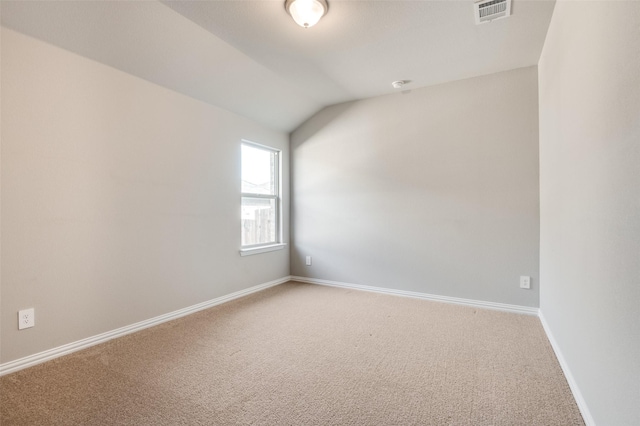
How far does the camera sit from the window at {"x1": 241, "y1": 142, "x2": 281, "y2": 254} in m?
3.82

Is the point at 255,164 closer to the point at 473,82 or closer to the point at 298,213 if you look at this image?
the point at 298,213

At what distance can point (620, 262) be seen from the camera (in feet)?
3.67

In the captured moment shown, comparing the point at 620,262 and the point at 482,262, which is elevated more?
the point at 620,262

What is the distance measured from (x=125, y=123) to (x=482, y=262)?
11.8 ft

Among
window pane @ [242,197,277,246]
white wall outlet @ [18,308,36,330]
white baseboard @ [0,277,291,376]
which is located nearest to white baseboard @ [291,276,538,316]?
window pane @ [242,197,277,246]

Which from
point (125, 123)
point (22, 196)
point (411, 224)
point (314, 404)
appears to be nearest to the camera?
point (314, 404)

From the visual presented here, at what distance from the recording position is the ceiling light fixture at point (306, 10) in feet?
6.62

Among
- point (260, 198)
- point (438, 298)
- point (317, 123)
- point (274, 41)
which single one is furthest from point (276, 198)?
point (438, 298)

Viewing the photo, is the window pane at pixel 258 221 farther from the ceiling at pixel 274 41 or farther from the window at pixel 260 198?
the ceiling at pixel 274 41

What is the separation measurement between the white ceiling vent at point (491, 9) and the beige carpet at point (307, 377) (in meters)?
2.43

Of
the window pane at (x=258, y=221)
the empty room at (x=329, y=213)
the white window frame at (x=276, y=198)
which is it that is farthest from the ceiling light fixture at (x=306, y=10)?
the window pane at (x=258, y=221)

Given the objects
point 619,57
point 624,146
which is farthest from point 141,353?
point 619,57

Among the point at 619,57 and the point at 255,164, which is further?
the point at 255,164

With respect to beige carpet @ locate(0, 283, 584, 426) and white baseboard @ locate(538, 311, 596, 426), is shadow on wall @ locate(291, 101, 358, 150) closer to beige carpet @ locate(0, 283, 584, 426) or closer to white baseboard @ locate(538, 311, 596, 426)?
beige carpet @ locate(0, 283, 584, 426)
